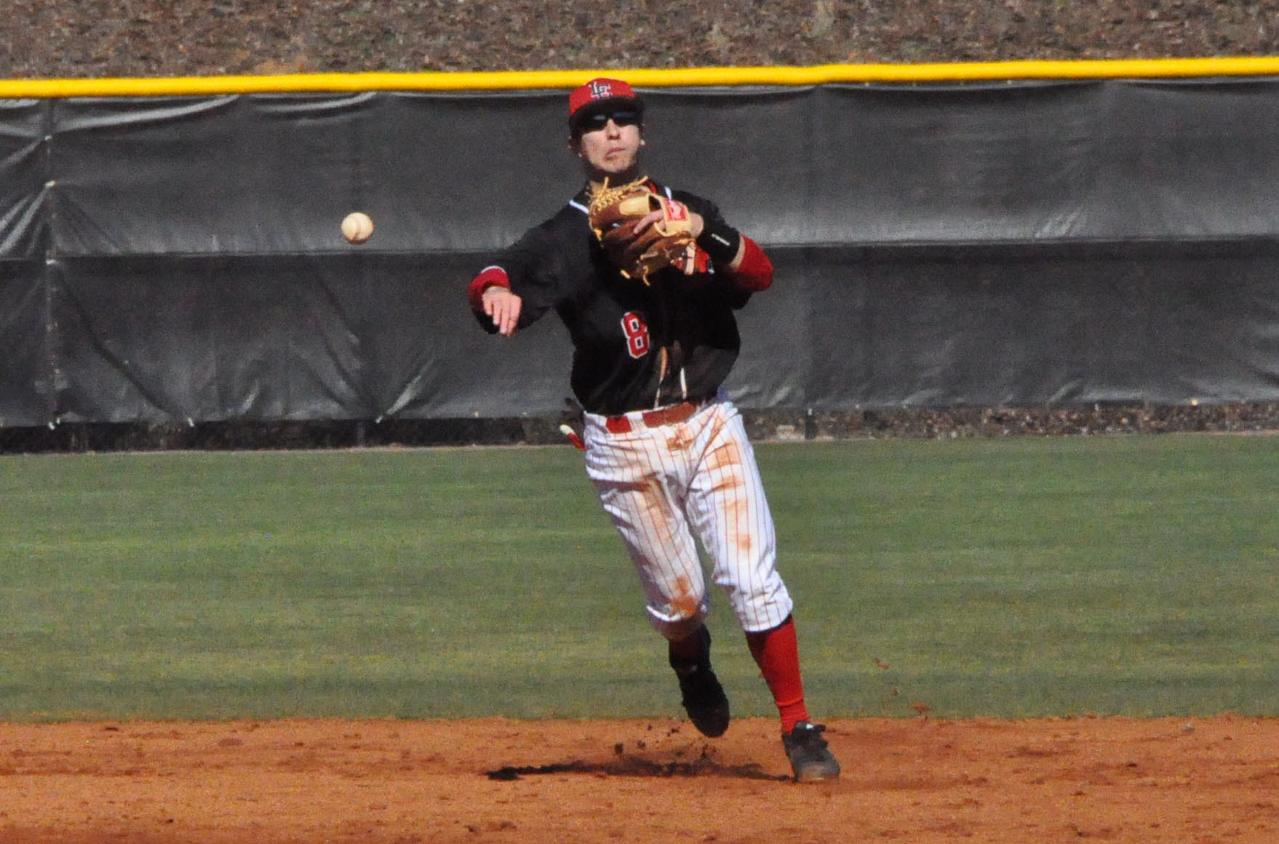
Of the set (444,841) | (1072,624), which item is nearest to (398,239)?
(1072,624)

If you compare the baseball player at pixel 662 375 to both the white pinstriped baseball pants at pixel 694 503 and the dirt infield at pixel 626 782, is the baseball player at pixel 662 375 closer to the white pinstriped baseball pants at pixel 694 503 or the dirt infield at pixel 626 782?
the white pinstriped baseball pants at pixel 694 503

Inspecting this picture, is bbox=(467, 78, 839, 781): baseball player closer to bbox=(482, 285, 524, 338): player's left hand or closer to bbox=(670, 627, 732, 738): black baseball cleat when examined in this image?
bbox=(482, 285, 524, 338): player's left hand

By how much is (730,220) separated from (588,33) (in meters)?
2.56

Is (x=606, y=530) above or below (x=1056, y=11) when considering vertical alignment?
below

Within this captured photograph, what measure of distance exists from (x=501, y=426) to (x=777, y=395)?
1.71 metres

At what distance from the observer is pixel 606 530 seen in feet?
29.4

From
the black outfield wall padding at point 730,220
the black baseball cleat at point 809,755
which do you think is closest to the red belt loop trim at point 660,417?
the black baseball cleat at point 809,755

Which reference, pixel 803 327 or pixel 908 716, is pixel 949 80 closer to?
pixel 803 327

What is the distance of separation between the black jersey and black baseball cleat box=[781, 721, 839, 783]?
77 centimetres

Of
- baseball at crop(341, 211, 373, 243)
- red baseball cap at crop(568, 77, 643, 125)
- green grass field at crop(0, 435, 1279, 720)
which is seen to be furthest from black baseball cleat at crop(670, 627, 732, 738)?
baseball at crop(341, 211, 373, 243)

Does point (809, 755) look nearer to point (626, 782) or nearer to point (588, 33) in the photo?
point (626, 782)

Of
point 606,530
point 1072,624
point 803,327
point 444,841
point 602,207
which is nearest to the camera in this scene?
point 444,841

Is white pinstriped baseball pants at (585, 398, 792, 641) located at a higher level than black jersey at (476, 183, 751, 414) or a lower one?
lower

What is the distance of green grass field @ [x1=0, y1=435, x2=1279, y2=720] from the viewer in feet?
19.5
